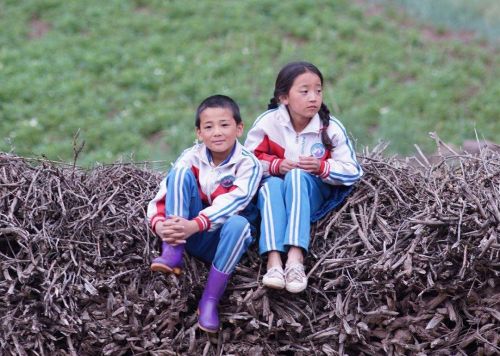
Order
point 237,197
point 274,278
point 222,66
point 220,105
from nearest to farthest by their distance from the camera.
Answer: point 274,278, point 237,197, point 220,105, point 222,66

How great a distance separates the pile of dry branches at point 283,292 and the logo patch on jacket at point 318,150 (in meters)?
0.34

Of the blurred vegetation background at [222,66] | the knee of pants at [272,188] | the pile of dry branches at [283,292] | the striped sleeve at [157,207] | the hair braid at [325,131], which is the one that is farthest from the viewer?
the blurred vegetation background at [222,66]

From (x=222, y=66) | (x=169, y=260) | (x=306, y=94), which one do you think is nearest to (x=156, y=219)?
(x=169, y=260)

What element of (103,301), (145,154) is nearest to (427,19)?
(145,154)

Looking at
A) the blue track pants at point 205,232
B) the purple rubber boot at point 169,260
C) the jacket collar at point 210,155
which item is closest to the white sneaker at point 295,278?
the blue track pants at point 205,232

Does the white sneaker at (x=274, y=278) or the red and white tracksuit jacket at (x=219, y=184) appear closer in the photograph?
the white sneaker at (x=274, y=278)

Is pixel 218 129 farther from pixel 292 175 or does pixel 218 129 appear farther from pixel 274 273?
pixel 274 273

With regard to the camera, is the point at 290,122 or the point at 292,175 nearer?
the point at 292,175

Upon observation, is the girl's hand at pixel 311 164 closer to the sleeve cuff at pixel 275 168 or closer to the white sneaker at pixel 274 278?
the sleeve cuff at pixel 275 168

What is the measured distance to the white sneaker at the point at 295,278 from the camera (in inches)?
155

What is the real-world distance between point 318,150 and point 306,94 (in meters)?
0.29

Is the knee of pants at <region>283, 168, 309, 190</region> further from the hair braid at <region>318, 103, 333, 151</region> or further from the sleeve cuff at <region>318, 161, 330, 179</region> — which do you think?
the hair braid at <region>318, 103, 333, 151</region>

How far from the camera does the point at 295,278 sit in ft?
13.0

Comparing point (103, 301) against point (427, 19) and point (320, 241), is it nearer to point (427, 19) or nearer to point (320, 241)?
point (320, 241)
